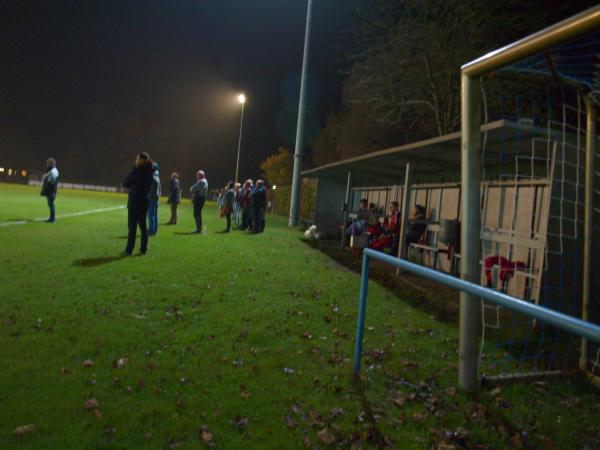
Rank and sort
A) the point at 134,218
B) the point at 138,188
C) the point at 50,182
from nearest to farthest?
the point at 138,188, the point at 134,218, the point at 50,182

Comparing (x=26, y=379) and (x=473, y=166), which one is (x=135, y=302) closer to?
(x=26, y=379)

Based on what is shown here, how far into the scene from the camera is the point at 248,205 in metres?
17.5

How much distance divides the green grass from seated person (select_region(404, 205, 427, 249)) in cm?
457

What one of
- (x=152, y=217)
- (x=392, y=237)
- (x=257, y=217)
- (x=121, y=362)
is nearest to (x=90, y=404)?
(x=121, y=362)

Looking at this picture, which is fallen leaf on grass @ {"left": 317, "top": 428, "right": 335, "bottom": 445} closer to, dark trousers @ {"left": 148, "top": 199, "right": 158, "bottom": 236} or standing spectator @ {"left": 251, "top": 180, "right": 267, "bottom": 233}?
dark trousers @ {"left": 148, "top": 199, "right": 158, "bottom": 236}

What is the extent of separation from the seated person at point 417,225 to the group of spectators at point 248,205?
230 inches

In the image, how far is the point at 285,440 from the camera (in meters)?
3.11

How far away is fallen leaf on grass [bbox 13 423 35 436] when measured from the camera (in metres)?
2.89

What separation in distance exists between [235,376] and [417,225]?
340 inches

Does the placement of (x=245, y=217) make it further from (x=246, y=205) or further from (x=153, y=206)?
(x=153, y=206)

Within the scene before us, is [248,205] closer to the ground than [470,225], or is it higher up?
higher up

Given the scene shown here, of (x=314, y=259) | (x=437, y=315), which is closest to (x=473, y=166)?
(x=437, y=315)

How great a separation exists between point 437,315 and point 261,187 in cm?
1017

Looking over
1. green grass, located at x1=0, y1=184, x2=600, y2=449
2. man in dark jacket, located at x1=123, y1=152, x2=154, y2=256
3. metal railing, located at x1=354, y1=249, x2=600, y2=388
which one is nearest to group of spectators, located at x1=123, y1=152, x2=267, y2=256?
man in dark jacket, located at x1=123, y1=152, x2=154, y2=256
